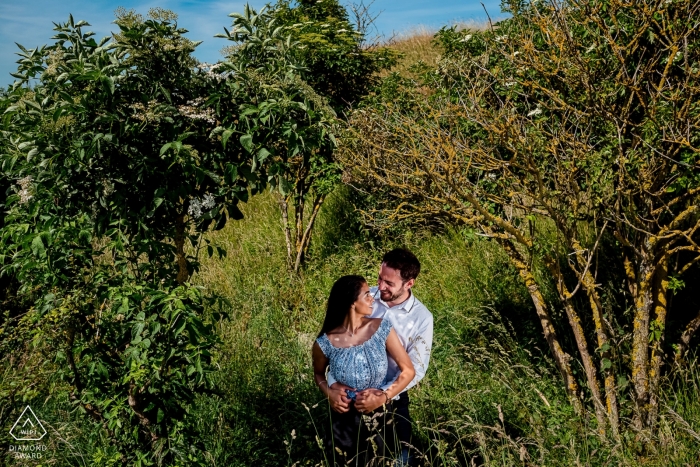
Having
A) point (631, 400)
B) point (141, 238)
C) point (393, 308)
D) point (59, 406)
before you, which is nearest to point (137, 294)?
point (141, 238)

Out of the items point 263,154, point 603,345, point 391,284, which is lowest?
point 603,345

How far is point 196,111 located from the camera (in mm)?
3201

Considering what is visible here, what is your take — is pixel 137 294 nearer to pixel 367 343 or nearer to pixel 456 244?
pixel 367 343

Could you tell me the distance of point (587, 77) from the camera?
363 cm

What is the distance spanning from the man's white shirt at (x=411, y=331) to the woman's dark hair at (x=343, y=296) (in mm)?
307

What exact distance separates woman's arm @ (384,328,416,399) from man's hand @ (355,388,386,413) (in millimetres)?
76

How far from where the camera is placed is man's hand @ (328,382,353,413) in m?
3.40

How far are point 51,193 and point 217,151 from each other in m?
0.86

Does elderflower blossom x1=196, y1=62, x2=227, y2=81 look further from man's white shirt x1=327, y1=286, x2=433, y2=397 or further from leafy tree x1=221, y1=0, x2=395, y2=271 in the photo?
leafy tree x1=221, y1=0, x2=395, y2=271

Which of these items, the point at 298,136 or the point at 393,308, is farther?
the point at 393,308

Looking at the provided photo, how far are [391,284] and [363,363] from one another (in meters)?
0.54

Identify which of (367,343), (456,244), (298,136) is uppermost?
(298,136)

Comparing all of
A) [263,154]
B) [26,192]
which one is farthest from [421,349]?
[26,192]

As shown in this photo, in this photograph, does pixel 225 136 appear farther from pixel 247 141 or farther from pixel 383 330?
pixel 383 330
